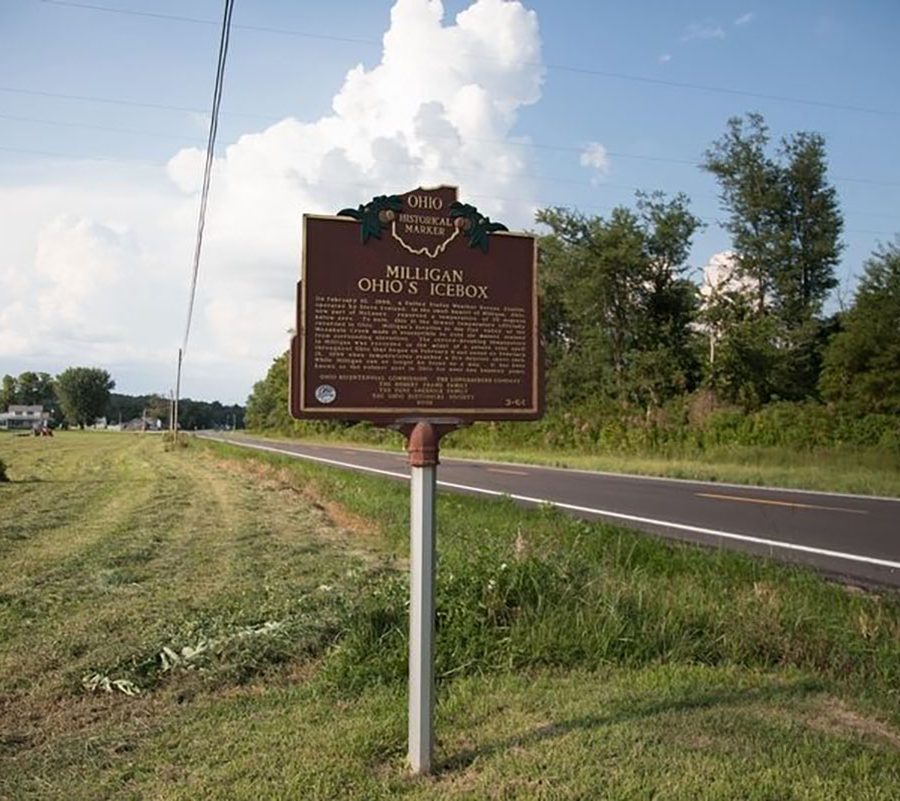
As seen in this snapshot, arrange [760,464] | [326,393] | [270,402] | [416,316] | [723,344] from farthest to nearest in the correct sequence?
[270,402] → [723,344] → [760,464] → [416,316] → [326,393]

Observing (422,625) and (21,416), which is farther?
(21,416)

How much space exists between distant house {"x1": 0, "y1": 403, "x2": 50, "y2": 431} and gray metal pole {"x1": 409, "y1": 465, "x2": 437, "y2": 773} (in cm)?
14627

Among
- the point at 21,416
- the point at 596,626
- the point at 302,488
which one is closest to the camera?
the point at 596,626

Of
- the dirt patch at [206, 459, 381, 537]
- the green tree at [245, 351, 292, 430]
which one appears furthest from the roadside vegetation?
the green tree at [245, 351, 292, 430]


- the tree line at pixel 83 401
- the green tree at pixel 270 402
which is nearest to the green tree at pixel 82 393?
the tree line at pixel 83 401

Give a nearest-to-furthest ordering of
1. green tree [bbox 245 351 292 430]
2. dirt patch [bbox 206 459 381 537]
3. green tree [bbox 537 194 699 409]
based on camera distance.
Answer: dirt patch [bbox 206 459 381 537], green tree [bbox 537 194 699 409], green tree [bbox 245 351 292 430]

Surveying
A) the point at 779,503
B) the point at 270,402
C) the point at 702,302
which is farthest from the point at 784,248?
the point at 270,402

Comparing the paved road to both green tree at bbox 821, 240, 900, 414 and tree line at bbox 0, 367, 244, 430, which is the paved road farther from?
tree line at bbox 0, 367, 244, 430

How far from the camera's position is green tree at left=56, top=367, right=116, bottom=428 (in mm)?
148625

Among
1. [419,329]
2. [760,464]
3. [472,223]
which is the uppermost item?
[472,223]

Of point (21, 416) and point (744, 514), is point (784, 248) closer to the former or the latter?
point (744, 514)

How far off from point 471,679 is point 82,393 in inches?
6181

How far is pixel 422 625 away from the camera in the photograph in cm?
391

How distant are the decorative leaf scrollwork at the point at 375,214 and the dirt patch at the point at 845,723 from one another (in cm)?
308
